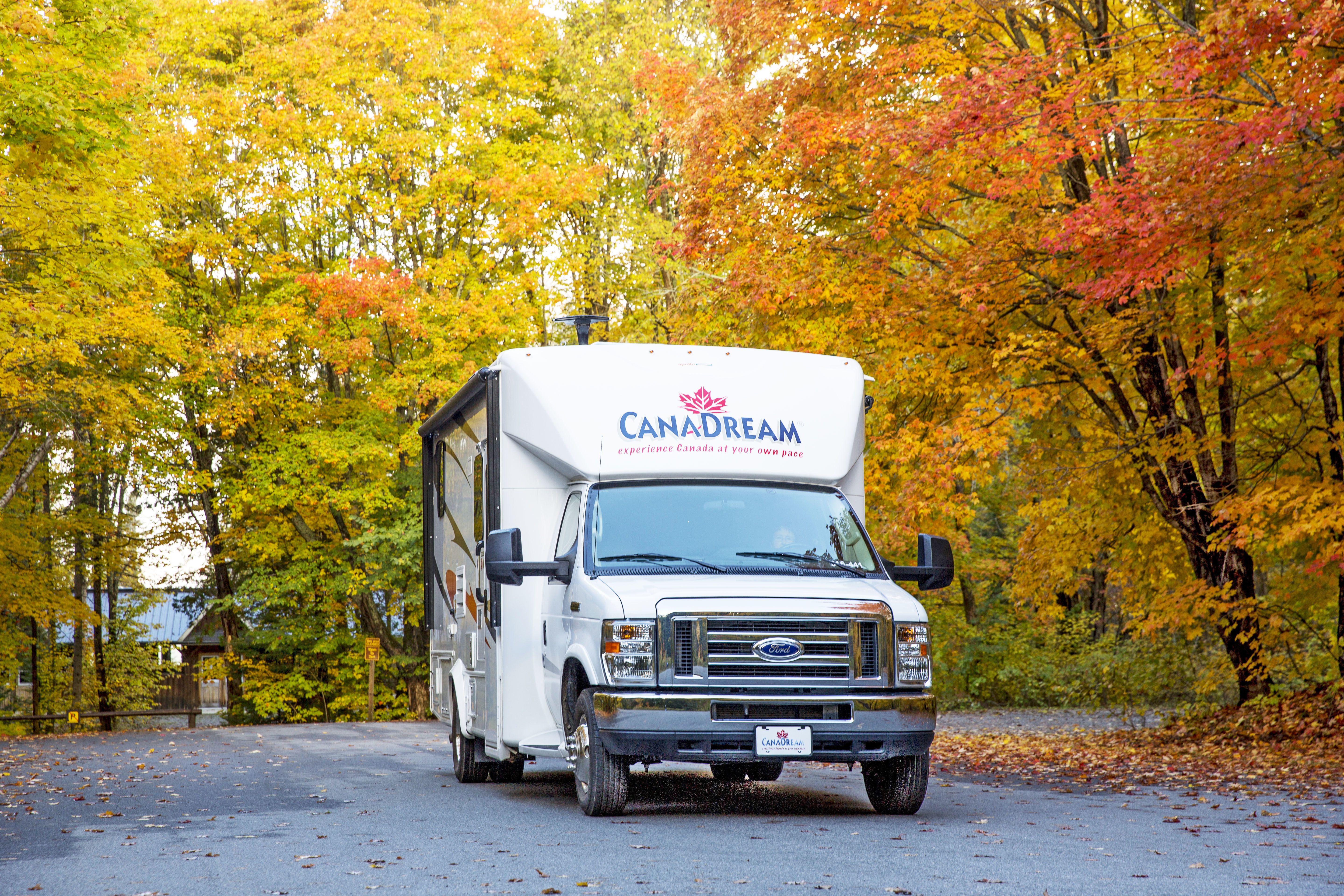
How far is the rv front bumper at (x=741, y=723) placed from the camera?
905 cm

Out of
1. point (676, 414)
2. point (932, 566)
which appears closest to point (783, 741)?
point (932, 566)

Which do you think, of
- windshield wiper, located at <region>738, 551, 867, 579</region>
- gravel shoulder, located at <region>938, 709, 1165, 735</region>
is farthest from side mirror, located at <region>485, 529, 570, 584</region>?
gravel shoulder, located at <region>938, 709, 1165, 735</region>

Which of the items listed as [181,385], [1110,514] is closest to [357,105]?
[181,385]

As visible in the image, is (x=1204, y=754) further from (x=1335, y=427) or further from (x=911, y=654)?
(x=911, y=654)

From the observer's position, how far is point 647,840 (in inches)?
333

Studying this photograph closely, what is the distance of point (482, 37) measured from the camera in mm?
28156

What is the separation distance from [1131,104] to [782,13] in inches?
165

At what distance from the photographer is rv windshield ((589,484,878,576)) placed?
9.88 m

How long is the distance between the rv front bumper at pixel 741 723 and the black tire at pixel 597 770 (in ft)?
0.39

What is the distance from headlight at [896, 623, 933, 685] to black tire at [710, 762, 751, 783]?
2.17 meters

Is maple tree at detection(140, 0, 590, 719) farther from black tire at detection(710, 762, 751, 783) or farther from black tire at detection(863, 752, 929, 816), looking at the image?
black tire at detection(863, 752, 929, 816)

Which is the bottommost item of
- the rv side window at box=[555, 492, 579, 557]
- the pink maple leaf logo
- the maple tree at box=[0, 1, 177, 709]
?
the rv side window at box=[555, 492, 579, 557]

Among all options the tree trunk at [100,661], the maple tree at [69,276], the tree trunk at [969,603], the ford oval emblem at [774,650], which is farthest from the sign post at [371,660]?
the ford oval emblem at [774,650]

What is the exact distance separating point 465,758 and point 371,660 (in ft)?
51.7
